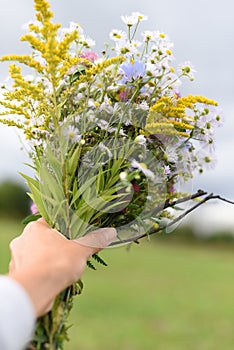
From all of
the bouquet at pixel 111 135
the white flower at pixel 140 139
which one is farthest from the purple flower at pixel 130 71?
the white flower at pixel 140 139

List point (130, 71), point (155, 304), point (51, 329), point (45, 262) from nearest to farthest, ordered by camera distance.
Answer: point (45, 262) < point (51, 329) < point (130, 71) < point (155, 304)

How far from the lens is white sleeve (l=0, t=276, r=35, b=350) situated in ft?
2.98

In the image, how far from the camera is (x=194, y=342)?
7680 mm

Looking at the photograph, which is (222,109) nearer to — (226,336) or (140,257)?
(226,336)

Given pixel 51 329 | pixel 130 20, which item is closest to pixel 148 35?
pixel 130 20

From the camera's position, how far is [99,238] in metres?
1.21

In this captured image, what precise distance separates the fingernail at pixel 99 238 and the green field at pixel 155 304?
5.12 m

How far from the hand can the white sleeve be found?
3cm

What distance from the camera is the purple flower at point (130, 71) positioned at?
1.30 metres

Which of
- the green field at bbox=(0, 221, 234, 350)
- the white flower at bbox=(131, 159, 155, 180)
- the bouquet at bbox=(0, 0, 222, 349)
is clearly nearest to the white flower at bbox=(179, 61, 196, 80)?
the bouquet at bbox=(0, 0, 222, 349)

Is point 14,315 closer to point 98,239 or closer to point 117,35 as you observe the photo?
point 98,239

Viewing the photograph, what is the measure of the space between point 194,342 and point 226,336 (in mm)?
530

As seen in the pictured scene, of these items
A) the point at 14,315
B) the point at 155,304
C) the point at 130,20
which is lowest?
the point at 155,304

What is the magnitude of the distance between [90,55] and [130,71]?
12 centimetres
